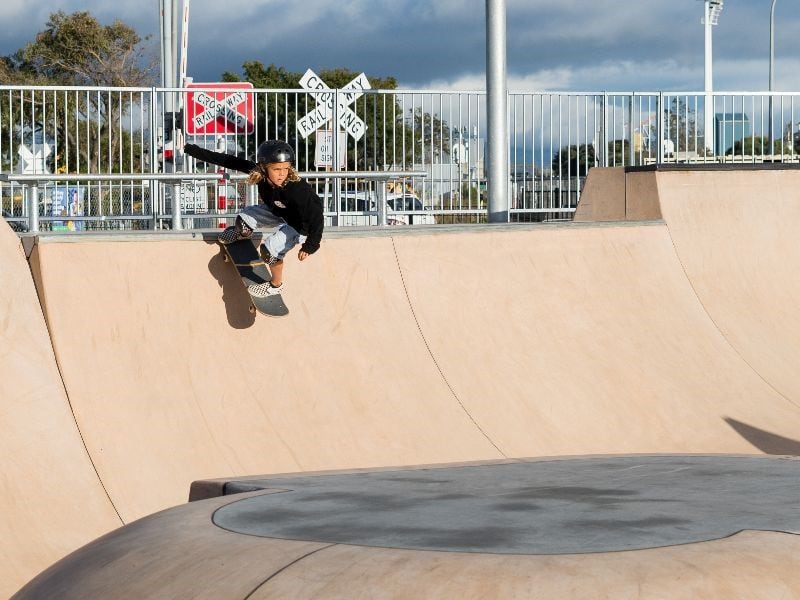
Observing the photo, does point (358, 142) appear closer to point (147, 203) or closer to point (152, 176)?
point (147, 203)

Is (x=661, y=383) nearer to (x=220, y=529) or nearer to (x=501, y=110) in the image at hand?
(x=501, y=110)

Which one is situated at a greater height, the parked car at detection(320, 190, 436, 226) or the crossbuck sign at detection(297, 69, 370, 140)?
the crossbuck sign at detection(297, 69, 370, 140)

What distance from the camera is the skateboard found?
718 centimetres

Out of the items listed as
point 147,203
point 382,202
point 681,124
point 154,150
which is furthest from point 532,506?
point 681,124

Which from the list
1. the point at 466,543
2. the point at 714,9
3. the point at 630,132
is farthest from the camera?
the point at 714,9

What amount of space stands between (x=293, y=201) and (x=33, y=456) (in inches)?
98.1

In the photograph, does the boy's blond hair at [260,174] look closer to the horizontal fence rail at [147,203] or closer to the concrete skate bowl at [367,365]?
the concrete skate bowl at [367,365]

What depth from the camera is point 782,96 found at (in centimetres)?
1516

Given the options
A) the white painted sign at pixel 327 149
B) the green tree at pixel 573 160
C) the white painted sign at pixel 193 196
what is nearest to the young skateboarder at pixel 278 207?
the white painted sign at pixel 193 196

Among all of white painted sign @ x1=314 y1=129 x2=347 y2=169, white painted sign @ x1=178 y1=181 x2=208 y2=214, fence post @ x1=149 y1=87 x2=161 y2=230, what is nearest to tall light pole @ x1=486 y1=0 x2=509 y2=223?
white painted sign @ x1=314 y1=129 x2=347 y2=169

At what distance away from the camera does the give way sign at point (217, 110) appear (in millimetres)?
12844

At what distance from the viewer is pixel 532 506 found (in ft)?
8.50

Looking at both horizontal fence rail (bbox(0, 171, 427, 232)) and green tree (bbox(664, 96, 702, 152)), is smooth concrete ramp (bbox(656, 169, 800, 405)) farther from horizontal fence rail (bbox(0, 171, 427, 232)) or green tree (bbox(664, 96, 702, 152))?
green tree (bbox(664, 96, 702, 152))

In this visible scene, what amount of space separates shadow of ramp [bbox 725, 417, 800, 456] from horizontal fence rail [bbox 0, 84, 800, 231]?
4813 millimetres
